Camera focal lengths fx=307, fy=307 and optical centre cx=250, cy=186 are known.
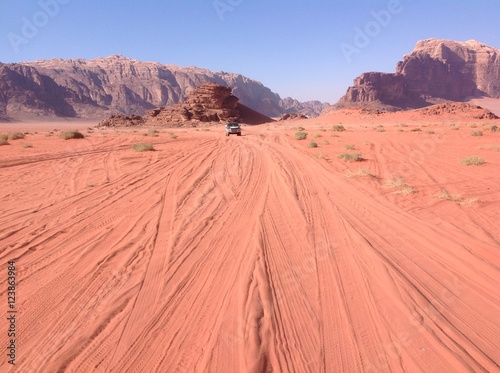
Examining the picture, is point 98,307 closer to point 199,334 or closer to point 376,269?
point 199,334

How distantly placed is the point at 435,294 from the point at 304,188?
532cm

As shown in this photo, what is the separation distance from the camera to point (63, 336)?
11.1ft

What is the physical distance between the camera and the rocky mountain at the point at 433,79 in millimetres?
108312

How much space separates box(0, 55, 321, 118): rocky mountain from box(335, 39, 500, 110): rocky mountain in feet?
235

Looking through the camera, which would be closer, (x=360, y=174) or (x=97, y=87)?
(x=360, y=174)

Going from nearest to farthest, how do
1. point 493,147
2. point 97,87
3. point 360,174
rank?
point 360,174
point 493,147
point 97,87

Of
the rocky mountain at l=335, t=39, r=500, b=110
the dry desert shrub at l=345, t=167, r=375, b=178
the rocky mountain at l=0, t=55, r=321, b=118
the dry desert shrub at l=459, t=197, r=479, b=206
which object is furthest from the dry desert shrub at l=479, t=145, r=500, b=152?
the rocky mountain at l=0, t=55, r=321, b=118

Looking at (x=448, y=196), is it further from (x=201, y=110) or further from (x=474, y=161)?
(x=201, y=110)

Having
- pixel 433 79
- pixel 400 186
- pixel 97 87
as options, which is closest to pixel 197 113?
pixel 400 186

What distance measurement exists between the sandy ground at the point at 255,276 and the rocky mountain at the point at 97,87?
404ft

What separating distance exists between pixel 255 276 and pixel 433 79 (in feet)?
478

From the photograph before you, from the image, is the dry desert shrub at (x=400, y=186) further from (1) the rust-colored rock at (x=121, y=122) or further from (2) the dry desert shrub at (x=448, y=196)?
(1) the rust-colored rock at (x=121, y=122)

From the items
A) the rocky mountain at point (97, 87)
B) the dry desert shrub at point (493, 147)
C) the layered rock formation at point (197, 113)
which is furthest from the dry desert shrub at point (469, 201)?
the rocky mountain at point (97, 87)

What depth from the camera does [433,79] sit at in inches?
4828
